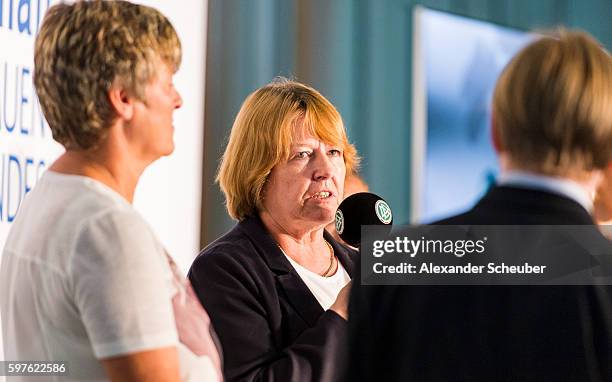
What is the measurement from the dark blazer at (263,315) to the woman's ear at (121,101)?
0.50 meters

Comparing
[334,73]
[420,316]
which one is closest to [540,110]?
[420,316]

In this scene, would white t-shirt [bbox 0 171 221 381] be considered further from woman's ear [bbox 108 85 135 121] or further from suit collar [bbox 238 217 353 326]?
suit collar [bbox 238 217 353 326]

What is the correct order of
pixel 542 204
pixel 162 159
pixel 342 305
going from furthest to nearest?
pixel 162 159, pixel 342 305, pixel 542 204

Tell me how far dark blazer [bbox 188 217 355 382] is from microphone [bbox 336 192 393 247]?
14 centimetres

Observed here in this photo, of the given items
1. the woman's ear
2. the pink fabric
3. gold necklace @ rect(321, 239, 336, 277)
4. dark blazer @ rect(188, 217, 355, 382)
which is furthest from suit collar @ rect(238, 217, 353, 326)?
the woman's ear

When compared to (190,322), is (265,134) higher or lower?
higher

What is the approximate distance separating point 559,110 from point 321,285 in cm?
76

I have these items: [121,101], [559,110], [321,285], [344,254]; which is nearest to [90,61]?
[121,101]

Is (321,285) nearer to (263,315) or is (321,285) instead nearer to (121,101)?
(263,315)

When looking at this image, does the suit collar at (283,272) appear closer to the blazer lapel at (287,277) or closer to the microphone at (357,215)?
the blazer lapel at (287,277)

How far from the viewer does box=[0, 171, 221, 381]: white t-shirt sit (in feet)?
3.16

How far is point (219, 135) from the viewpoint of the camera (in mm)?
2424

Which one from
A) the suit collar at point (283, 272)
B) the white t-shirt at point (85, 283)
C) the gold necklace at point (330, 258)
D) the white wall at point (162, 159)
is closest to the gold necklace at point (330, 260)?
the gold necklace at point (330, 258)

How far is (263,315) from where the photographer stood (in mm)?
1497
